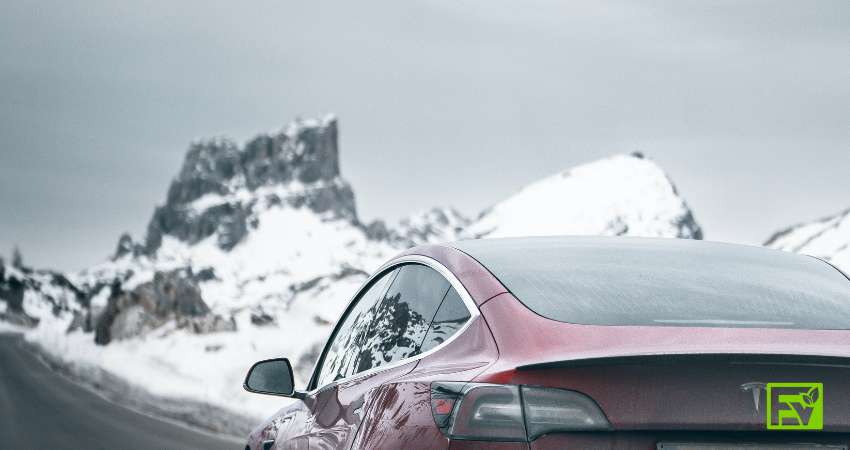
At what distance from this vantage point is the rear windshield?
2.86 meters

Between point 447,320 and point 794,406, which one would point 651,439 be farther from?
point 447,320

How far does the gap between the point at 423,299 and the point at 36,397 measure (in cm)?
1673

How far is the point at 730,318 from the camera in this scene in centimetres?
284

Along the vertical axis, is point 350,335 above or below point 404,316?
below

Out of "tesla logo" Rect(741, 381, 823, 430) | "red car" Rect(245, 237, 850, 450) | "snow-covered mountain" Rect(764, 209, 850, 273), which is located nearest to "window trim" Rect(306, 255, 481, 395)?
"red car" Rect(245, 237, 850, 450)

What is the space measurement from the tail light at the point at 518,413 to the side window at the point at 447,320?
482 millimetres

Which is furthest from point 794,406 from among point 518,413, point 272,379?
point 272,379

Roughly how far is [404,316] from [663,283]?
82 cm

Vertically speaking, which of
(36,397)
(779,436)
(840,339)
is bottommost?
(36,397)

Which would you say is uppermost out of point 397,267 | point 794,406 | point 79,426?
point 397,267

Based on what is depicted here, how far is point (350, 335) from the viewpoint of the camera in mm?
4219

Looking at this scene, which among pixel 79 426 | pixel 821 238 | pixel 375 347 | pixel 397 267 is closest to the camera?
pixel 375 347

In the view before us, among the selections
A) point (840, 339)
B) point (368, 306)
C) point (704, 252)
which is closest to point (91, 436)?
point (368, 306)

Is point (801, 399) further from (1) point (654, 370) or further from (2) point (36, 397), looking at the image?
(2) point (36, 397)
